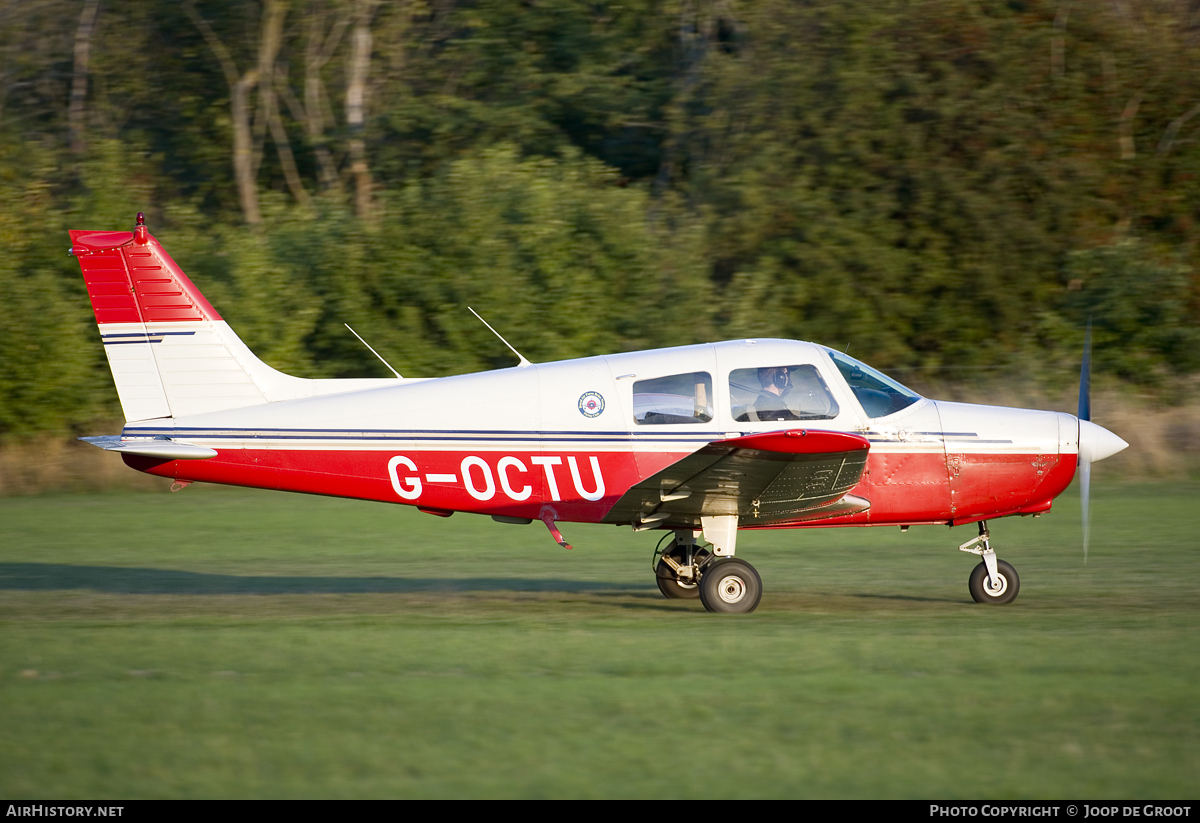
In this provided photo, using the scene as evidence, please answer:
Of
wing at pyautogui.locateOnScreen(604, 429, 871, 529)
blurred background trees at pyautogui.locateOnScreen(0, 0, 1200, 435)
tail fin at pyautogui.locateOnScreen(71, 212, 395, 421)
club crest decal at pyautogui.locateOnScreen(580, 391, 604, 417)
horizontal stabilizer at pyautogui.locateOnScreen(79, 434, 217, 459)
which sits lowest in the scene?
blurred background trees at pyautogui.locateOnScreen(0, 0, 1200, 435)

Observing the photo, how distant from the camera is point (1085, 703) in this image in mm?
5750

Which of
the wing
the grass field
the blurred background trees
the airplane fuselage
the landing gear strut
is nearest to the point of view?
the grass field

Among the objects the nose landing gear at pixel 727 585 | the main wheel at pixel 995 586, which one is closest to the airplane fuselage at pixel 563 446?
the main wheel at pixel 995 586

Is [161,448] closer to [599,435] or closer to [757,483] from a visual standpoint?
[599,435]

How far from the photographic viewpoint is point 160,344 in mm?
8641

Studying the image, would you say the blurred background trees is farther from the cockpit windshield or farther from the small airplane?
the cockpit windshield

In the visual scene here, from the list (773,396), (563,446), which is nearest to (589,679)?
(563,446)

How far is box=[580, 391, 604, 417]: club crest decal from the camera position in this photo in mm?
8438

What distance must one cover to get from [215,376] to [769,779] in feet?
18.0

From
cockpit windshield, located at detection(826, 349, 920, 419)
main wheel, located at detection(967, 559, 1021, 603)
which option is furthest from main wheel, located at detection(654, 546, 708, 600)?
main wheel, located at detection(967, 559, 1021, 603)

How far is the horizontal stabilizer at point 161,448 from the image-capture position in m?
8.37

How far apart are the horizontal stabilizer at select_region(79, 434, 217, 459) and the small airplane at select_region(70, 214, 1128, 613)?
0.05 ft

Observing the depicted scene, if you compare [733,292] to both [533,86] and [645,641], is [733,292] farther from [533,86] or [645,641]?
[645,641]

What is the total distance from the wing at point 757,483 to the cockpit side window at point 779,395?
37 cm
